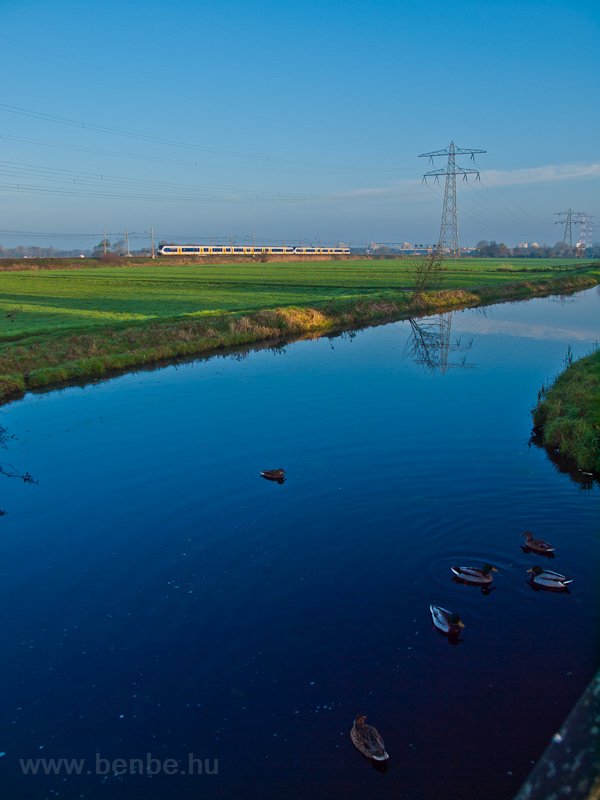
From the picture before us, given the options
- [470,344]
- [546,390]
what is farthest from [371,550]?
[470,344]

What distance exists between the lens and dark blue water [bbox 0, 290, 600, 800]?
602cm

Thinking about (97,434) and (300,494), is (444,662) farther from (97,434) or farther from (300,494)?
(97,434)

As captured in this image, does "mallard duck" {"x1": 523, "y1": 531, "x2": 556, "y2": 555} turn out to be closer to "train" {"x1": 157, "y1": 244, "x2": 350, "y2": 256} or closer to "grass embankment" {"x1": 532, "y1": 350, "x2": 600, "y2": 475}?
"grass embankment" {"x1": 532, "y1": 350, "x2": 600, "y2": 475}

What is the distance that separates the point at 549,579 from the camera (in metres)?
8.53

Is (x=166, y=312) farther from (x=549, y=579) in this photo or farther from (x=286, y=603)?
(x=549, y=579)

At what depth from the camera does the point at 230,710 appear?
650cm

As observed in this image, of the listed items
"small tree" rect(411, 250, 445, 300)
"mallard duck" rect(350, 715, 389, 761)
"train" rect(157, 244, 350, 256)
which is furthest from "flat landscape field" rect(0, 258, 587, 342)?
"train" rect(157, 244, 350, 256)

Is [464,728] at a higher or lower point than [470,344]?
lower

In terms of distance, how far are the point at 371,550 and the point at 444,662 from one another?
2737 millimetres

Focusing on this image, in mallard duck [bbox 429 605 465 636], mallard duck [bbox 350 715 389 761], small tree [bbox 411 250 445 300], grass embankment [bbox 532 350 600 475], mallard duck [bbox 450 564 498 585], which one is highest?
small tree [bbox 411 250 445 300]

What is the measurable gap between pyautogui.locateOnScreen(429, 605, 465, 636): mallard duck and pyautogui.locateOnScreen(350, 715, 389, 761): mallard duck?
1.93 m

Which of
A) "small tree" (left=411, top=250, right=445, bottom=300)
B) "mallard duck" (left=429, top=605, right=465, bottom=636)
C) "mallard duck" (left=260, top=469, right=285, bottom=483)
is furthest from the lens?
"small tree" (left=411, top=250, right=445, bottom=300)

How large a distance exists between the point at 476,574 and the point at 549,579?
3.31 ft

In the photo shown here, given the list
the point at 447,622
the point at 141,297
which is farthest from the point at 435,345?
the point at 141,297
